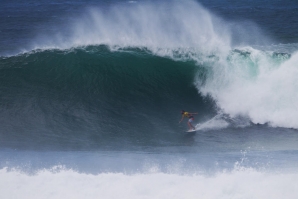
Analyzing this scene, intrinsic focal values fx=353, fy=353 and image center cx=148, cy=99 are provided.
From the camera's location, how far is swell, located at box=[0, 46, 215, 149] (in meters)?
13.3

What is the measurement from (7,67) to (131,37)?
249 inches

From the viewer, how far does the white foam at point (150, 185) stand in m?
9.29

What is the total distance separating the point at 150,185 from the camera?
9750mm

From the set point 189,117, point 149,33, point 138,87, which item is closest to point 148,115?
point 189,117

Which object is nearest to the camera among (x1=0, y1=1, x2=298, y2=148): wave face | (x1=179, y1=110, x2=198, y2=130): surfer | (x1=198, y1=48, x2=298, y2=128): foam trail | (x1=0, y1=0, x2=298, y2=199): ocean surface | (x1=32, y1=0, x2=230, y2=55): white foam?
(x1=0, y1=0, x2=298, y2=199): ocean surface

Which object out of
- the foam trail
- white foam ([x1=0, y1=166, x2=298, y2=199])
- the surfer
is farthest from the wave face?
white foam ([x1=0, y1=166, x2=298, y2=199])

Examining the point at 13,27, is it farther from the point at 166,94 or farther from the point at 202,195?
the point at 202,195

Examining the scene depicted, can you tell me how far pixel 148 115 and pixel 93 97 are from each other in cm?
270

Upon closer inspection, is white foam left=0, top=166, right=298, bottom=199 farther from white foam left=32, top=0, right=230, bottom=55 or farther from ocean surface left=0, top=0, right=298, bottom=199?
white foam left=32, top=0, right=230, bottom=55

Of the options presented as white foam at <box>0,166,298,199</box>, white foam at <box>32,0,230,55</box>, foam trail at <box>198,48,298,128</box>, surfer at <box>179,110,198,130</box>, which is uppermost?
white foam at <box>32,0,230,55</box>

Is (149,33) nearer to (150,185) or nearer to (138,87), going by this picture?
(138,87)

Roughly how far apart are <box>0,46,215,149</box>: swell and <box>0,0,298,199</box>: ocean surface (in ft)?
0.15

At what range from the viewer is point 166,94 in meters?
15.5

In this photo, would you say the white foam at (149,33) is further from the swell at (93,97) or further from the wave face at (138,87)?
the swell at (93,97)
